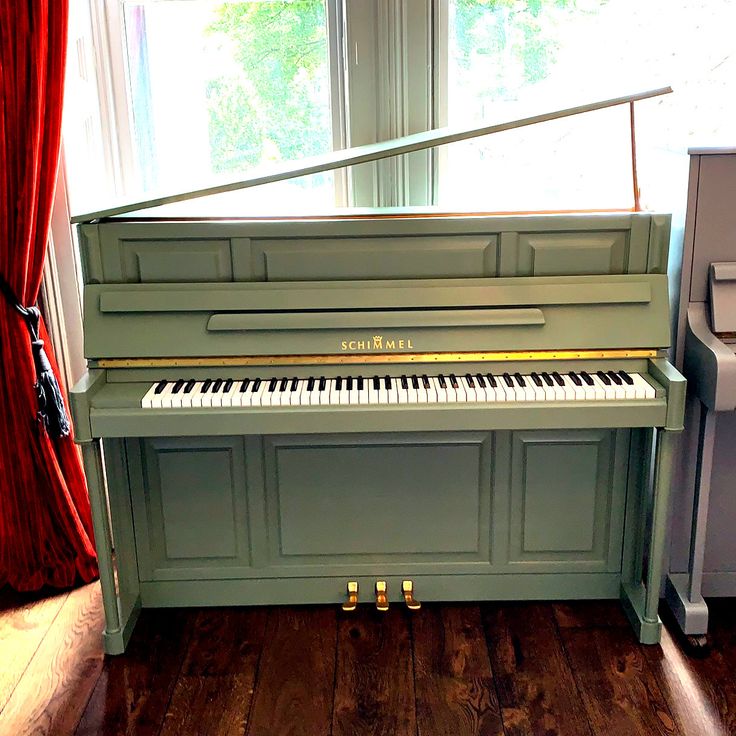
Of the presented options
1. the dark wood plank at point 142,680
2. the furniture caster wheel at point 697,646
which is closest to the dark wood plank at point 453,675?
the furniture caster wheel at point 697,646

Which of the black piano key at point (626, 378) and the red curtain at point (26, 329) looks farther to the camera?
the red curtain at point (26, 329)

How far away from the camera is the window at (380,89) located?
2.86 meters

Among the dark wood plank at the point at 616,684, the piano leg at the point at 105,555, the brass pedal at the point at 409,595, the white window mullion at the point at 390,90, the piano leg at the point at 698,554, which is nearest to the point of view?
the dark wood plank at the point at 616,684

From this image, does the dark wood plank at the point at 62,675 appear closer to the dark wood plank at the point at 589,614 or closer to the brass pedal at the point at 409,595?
the brass pedal at the point at 409,595

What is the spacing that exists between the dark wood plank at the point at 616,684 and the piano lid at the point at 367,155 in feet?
4.90

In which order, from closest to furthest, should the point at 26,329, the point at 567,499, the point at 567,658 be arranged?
the point at 567,658
the point at 567,499
the point at 26,329

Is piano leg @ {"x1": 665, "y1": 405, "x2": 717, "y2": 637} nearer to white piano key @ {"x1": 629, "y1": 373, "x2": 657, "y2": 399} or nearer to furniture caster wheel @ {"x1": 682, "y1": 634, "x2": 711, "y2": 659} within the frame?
furniture caster wheel @ {"x1": 682, "y1": 634, "x2": 711, "y2": 659}

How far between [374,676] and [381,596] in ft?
0.91

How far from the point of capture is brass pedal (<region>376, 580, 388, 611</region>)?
2.59m

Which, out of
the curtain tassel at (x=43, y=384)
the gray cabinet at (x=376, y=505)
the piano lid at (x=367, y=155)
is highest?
the piano lid at (x=367, y=155)

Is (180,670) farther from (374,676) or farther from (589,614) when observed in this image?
(589,614)

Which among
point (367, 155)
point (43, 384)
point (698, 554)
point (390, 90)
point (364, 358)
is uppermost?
point (390, 90)

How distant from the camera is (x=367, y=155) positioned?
2.28 m

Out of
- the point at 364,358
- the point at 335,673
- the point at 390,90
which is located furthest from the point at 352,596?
the point at 390,90
